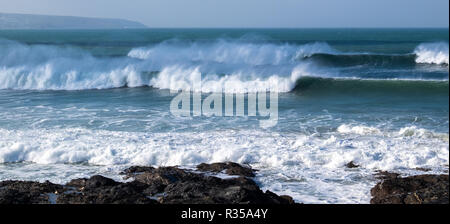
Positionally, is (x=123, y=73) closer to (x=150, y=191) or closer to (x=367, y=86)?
(x=367, y=86)

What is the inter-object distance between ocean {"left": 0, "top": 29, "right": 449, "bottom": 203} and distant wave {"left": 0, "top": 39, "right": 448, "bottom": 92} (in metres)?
0.07

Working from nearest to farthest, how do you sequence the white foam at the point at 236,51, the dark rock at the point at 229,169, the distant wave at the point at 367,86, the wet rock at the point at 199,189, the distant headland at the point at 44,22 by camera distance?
the wet rock at the point at 199,189, the dark rock at the point at 229,169, the distant wave at the point at 367,86, the distant headland at the point at 44,22, the white foam at the point at 236,51

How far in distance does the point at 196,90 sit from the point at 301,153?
387 inches

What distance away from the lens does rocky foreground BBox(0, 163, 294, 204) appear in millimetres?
5152

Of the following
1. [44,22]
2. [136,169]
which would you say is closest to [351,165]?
[136,169]

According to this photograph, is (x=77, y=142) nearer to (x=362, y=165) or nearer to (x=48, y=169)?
(x=48, y=169)

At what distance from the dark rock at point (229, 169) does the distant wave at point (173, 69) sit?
31.0ft

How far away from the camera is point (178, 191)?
18.1 feet

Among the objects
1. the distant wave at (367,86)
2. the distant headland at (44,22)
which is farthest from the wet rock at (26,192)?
the distant headland at (44,22)

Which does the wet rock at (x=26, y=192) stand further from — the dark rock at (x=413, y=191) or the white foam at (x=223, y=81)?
the white foam at (x=223, y=81)

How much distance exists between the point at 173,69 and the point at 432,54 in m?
13.2

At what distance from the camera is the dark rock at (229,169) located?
685 centimetres

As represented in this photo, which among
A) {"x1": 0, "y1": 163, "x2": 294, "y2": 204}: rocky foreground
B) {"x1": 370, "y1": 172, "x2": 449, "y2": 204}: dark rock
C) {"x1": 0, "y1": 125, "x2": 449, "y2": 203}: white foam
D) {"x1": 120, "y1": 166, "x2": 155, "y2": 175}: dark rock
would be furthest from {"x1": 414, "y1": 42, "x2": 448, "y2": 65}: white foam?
{"x1": 0, "y1": 163, "x2": 294, "y2": 204}: rocky foreground

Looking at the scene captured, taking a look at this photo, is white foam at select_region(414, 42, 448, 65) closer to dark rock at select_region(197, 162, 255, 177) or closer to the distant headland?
the distant headland
